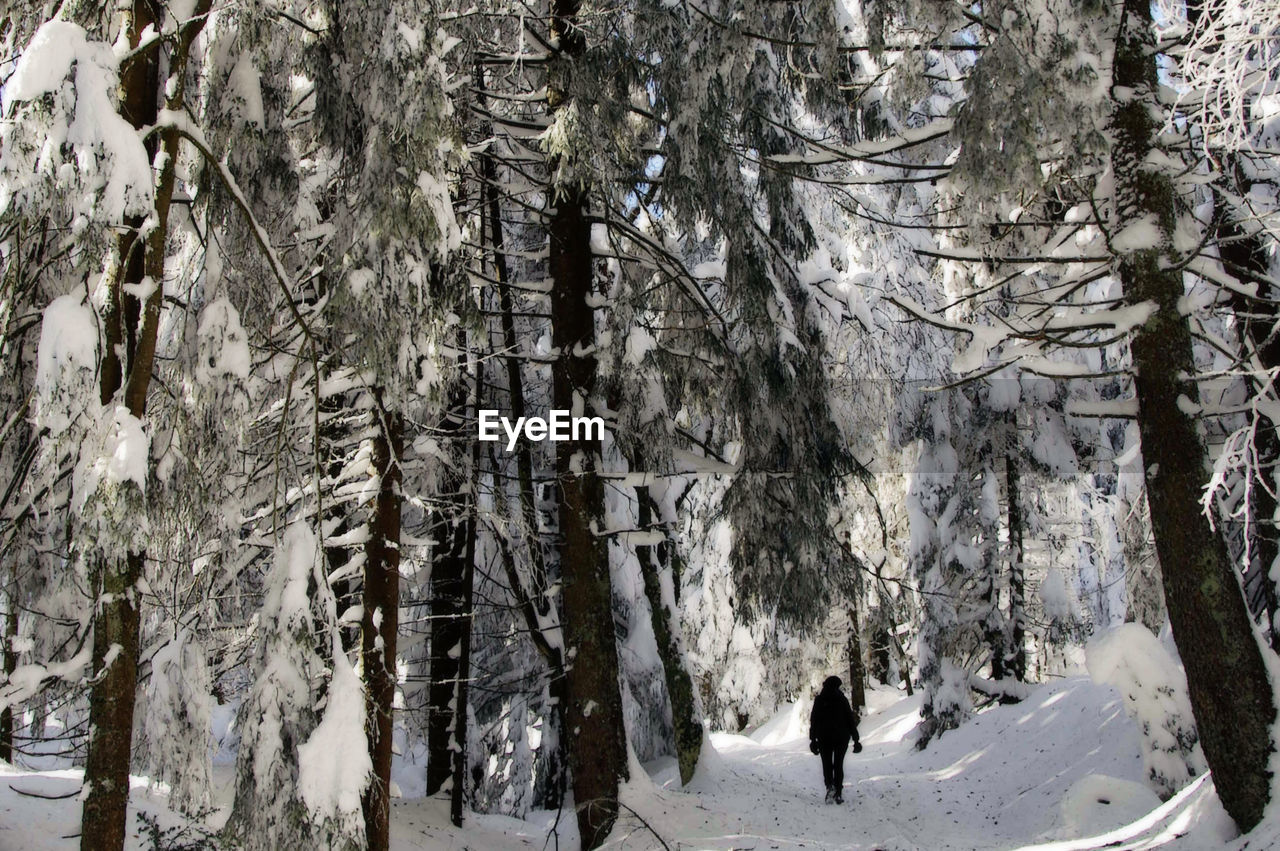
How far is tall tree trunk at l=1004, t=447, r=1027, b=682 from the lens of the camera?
1510 cm

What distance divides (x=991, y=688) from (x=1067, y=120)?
11.7 metres

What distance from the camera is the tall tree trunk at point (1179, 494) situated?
18.7ft

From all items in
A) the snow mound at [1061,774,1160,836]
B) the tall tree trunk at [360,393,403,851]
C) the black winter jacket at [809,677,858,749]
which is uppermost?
the tall tree trunk at [360,393,403,851]

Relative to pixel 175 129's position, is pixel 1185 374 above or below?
below

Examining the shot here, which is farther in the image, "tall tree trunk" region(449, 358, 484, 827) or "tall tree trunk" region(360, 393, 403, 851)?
"tall tree trunk" region(449, 358, 484, 827)

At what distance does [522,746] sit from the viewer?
11.7 metres

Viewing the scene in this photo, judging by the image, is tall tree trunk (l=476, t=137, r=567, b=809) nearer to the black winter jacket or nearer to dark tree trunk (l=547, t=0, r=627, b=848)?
dark tree trunk (l=547, t=0, r=627, b=848)

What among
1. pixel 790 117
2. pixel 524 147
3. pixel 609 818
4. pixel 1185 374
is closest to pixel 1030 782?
Answer: pixel 609 818

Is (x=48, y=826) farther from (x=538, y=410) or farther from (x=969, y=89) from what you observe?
(x=969, y=89)

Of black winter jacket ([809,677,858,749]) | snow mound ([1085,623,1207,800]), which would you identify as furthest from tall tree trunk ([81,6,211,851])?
black winter jacket ([809,677,858,749])

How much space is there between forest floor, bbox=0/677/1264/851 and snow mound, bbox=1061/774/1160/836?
0.05 feet

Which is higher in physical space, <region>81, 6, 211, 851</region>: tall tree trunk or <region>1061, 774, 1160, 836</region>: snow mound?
<region>81, 6, 211, 851</region>: tall tree trunk

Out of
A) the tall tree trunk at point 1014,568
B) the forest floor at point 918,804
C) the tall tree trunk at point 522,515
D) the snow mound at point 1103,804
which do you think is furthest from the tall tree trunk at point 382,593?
the tall tree trunk at point 1014,568

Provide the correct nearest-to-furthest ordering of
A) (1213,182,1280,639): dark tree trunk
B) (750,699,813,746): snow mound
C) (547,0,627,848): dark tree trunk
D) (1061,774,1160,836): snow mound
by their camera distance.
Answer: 1. (1213,182,1280,639): dark tree trunk
2. (547,0,627,848): dark tree trunk
3. (1061,774,1160,836): snow mound
4. (750,699,813,746): snow mound
